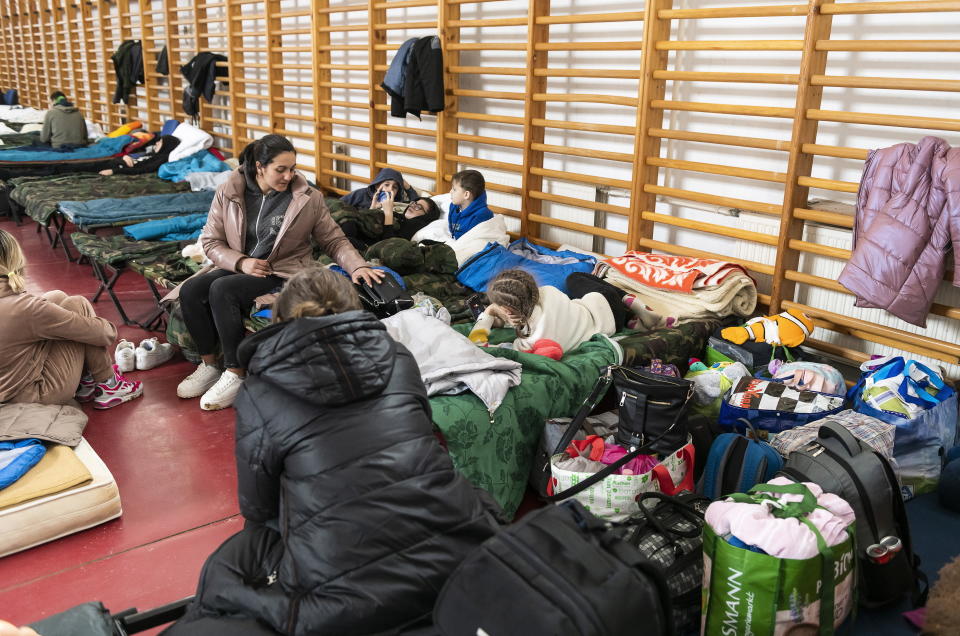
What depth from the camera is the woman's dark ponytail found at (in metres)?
3.73

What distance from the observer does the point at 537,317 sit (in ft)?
10.8

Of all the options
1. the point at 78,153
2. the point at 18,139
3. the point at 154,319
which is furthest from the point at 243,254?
the point at 18,139

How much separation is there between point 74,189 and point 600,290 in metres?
5.40

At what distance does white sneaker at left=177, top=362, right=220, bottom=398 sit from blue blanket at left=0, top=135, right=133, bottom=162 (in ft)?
18.9

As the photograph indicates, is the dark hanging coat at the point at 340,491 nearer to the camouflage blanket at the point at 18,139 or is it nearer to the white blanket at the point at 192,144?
the white blanket at the point at 192,144

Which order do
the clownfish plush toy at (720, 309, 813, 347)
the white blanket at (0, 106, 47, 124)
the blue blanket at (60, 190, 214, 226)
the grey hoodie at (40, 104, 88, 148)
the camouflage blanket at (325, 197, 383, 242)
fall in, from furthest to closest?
the white blanket at (0, 106, 47, 124) < the grey hoodie at (40, 104, 88, 148) < the blue blanket at (60, 190, 214, 226) < the camouflage blanket at (325, 197, 383, 242) < the clownfish plush toy at (720, 309, 813, 347)

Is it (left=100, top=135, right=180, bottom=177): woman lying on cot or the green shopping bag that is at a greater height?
(left=100, top=135, right=180, bottom=177): woman lying on cot

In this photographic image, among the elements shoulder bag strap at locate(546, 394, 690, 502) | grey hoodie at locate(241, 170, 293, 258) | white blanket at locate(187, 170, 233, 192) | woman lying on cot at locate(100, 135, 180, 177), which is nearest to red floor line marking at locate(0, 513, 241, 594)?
shoulder bag strap at locate(546, 394, 690, 502)

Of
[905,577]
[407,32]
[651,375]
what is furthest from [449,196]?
[905,577]

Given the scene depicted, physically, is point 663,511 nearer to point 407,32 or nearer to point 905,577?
point 905,577

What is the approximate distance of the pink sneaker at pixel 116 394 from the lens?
3711 mm

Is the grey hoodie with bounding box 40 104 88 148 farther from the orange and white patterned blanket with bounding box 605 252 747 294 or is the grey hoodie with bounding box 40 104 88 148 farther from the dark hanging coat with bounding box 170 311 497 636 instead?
the dark hanging coat with bounding box 170 311 497 636

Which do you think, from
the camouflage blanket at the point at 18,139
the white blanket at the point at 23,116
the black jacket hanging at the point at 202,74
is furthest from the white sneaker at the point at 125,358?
the white blanket at the point at 23,116

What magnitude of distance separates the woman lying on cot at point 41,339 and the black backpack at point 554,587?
2.31m
